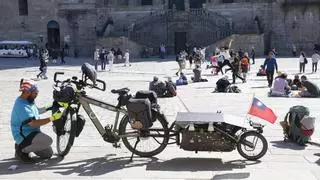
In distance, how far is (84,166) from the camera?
364 inches

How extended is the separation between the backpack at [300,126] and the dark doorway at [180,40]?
40582mm

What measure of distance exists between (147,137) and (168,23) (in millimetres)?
42543

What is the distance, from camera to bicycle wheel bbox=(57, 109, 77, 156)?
9852mm

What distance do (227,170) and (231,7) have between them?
44.9m

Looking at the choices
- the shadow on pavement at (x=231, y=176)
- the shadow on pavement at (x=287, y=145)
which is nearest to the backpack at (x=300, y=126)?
the shadow on pavement at (x=287, y=145)

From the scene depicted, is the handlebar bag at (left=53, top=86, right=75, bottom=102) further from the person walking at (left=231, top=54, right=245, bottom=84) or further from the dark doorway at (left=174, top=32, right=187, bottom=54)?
the dark doorway at (left=174, top=32, right=187, bottom=54)

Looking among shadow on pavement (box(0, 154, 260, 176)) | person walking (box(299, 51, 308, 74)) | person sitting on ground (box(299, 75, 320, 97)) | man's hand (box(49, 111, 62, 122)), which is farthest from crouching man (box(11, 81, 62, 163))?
person walking (box(299, 51, 308, 74))

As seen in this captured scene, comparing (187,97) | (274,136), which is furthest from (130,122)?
(187,97)

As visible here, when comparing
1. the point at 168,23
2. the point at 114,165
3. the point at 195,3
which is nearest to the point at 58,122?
the point at 114,165

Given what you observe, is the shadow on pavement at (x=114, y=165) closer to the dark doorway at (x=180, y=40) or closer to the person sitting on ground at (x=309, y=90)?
the person sitting on ground at (x=309, y=90)

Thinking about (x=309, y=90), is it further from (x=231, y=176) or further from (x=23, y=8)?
(x=23, y=8)

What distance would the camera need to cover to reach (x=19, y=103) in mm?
9398

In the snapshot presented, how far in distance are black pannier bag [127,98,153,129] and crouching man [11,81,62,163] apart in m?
1.18

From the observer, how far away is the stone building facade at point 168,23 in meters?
51.0
